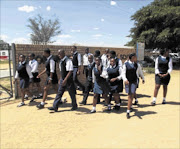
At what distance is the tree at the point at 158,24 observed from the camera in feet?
56.6

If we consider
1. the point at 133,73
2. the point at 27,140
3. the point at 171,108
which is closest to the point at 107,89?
the point at 133,73

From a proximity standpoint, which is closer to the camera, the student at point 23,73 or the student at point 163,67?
the student at point 163,67

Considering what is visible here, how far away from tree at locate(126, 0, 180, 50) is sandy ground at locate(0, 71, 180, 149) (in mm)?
14180

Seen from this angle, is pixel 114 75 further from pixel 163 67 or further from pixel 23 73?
pixel 23 73

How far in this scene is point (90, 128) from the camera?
409cm

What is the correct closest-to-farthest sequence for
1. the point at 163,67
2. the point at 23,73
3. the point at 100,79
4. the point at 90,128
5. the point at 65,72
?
1. the point at 90,128
2. the point at 100,79
3. the point at 65,72
4. the point at 163,67
5. the point at 23,73

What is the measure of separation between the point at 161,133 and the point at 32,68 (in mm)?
5056

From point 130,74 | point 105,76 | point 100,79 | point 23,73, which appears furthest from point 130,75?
point 23,73

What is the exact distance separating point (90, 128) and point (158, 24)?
1863 cm

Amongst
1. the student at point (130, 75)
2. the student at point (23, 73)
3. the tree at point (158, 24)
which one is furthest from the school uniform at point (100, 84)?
the tree at point (158, 24)

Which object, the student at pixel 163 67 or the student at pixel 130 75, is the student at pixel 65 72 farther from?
the student at pixel 163 67

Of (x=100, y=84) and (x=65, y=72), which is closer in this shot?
(x=100, y=84)

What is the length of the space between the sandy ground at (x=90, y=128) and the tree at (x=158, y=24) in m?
14.2

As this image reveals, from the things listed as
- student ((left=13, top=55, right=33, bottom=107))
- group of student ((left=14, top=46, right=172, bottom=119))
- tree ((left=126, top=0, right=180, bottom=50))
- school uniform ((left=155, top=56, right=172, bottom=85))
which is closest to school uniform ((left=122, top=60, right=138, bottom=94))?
group of student ((left=14, top=46, right=172, bottom=119))
